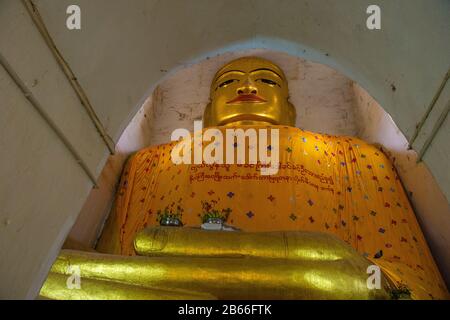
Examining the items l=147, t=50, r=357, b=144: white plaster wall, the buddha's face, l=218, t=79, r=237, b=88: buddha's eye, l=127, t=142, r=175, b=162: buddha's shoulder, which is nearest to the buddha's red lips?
the buddha's face

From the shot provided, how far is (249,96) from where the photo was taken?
4.07 meters

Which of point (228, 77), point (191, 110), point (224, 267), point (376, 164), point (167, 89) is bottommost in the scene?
point (224, 267)

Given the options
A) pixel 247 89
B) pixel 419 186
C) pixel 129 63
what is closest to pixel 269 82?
pixel 247 89

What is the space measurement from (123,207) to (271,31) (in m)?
2.10

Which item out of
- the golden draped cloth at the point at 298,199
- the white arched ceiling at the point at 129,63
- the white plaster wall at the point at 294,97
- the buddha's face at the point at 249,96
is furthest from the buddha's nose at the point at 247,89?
the white arched ceiling at the point at 129,63

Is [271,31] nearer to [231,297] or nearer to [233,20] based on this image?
[233,20]

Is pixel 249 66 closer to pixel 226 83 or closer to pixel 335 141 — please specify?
pixel 226 83

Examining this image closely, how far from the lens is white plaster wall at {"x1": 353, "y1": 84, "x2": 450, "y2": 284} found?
2998 mm

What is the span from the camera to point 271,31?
2.04 meters

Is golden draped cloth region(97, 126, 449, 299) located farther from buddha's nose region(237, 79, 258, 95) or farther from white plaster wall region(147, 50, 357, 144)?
white plaster wall region(147, 50, 357, 144)

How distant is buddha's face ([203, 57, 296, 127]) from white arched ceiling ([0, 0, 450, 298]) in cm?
194

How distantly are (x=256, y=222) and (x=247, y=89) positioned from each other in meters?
1.47

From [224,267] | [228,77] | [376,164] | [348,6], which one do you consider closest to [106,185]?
[228,77]

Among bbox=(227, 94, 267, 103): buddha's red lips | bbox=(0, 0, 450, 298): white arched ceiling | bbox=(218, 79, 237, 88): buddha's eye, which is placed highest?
bbox=(218, 79, 237, 88): buddha's eye
